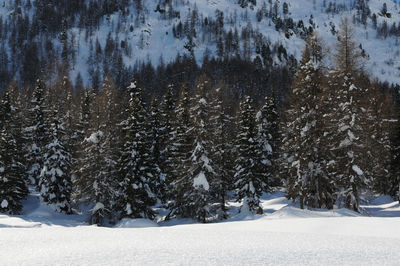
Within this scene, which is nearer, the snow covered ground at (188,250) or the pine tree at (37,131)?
the snow covered ground at (188,250)

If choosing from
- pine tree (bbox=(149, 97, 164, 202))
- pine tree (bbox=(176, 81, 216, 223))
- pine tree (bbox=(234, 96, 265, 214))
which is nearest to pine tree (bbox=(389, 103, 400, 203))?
pine tree (bbox=(234, 96, 265, 214))

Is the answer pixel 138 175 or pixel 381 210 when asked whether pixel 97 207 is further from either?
pixel 381 210

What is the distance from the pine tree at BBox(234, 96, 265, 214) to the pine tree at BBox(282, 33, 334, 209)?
6.09 metres

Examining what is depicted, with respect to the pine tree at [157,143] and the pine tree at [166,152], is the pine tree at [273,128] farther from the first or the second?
the pine tree at [157,143]

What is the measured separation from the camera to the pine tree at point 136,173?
27.6 m

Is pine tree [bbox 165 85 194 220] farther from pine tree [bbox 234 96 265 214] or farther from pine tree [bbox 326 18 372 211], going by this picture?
pine tree [bbox 326 18 372 211]

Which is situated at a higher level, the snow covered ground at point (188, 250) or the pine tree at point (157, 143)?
the snow covered ground at point (188, 250)

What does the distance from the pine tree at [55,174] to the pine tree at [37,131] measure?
23.9 feet

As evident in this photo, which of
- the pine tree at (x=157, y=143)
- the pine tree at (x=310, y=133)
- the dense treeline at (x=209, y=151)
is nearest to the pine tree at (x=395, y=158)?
the dense treeline at (x=209, y=151)

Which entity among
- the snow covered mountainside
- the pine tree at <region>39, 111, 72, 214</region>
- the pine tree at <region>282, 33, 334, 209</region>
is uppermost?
the snow covered mountainside

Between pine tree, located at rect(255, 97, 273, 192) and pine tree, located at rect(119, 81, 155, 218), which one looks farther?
pine tree, located at rect(255, 97, 273, 192)

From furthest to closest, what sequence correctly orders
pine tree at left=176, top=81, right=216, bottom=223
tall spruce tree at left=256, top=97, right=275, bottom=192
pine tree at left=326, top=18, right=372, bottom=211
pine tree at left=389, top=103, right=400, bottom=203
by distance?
pine tree at left=389, top=103, right=400, bottom=203 < tall spruce tree at left=256, top=97, right=275, bottom=192 < pine tree at left=176, top=81, right=216, bottom=223 < pine tree at left=326, top=18, right=372, bottom=211

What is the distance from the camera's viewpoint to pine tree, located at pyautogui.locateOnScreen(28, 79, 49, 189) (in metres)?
39.9

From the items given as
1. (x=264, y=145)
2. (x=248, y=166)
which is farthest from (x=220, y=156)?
(x=264, y=145)
